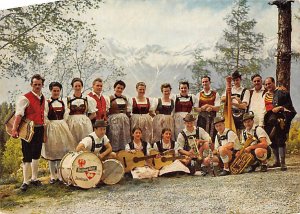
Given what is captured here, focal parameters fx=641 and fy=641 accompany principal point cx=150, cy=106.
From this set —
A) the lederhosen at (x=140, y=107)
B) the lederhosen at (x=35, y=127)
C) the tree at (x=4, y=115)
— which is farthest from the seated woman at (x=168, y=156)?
the tree at (x=4, y=115)

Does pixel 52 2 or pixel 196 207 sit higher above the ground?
pixel 52 2

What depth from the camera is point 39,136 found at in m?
5.25

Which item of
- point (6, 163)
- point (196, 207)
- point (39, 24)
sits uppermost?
point (39, 24)

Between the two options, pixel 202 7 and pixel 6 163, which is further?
pixel 6 163

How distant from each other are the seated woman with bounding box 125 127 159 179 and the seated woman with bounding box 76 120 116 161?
0.53 feet

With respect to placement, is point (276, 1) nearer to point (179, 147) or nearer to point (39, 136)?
point (179, 147)

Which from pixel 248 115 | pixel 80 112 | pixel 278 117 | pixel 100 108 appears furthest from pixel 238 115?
pixel 80 112

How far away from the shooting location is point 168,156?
5262 mm

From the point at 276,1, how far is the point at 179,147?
1.41m

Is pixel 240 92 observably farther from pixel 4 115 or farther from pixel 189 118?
pixel 4 115

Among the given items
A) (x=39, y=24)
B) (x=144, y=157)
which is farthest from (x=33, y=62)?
(x=144, y=157)

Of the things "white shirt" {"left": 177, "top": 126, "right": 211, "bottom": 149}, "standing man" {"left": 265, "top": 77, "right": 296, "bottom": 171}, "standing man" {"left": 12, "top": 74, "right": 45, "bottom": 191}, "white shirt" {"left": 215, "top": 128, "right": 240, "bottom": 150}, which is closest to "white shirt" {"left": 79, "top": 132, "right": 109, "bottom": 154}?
"standing man" {"left": 12, "top": 74, "right": 45, "bottom": 191}

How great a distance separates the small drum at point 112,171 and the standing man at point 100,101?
365mm

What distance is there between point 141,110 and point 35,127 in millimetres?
875
